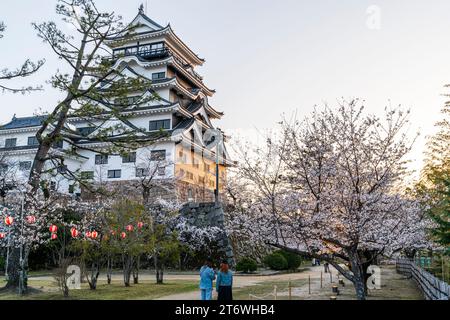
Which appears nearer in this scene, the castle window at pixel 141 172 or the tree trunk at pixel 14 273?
the tree trunk at pixel 14 273

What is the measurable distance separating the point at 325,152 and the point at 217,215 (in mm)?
19326

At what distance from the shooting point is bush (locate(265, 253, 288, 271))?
28312 millimetres

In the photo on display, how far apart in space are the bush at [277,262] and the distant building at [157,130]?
9.89m

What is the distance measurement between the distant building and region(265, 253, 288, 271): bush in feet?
32.4

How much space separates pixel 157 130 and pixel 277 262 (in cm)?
1493

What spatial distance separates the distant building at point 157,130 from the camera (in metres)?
35.8

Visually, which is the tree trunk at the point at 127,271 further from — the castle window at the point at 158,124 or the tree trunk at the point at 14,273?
the castle window at the point at 158,124

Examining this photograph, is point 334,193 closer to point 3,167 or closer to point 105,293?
point 105,293

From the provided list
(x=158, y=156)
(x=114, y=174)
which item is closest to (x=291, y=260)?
(x=158, y=156)

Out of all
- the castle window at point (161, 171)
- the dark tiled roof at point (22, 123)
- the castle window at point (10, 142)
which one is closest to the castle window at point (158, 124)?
the castle window at point (161, 171)

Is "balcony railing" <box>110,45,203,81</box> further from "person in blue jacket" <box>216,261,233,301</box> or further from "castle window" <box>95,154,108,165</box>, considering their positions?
"person in blue jacket" <box>216,261,233,301</box>

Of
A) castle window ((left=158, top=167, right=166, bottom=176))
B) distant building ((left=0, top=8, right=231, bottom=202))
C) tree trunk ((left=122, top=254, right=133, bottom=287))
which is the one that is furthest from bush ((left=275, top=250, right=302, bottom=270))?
tree trunk ((left=122, top=254, right=133, bottom=287))

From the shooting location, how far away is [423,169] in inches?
1230

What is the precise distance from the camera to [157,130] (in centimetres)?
3422
